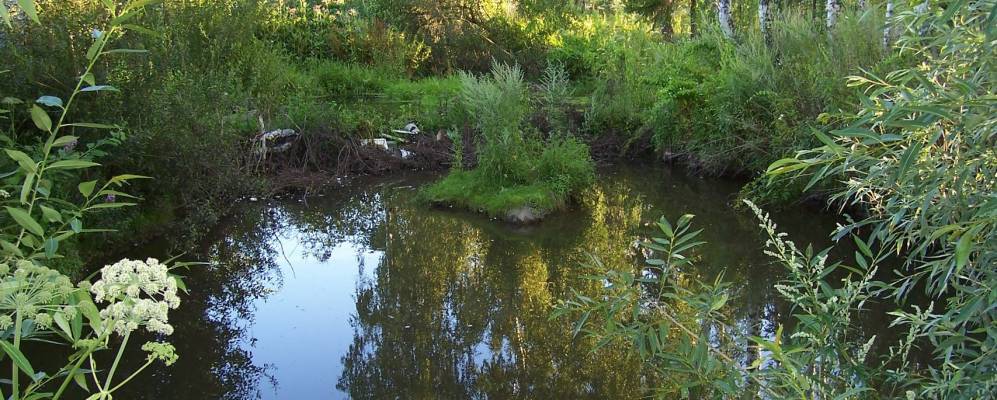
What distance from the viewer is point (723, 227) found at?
784cm

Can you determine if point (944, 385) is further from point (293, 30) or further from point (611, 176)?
point (293, 30)

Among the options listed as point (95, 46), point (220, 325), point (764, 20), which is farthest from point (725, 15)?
point (95, 46)

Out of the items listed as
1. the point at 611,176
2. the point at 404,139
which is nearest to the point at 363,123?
the point at 404,139

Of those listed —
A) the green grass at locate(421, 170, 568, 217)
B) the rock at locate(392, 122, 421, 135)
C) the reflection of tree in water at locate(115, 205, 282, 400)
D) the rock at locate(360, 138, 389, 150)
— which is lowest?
the reflection of tree in water at locate(115, 205, 282, 400)

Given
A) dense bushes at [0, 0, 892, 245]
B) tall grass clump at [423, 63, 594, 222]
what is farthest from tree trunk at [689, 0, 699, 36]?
tall grass clump at [423, 63, 594, 222]

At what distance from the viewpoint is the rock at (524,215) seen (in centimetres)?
815

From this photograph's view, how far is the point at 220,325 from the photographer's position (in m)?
5.53

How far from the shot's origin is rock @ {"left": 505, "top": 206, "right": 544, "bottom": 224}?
8145mm

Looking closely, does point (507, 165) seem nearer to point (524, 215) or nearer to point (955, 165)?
point (524, 215)

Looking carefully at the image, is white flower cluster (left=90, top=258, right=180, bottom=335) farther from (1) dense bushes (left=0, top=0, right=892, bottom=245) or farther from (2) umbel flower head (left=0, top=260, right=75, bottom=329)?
(1) dense bushes (left=0, top=0, right=892, bottom=245)

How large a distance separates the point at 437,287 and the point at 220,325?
1658mm

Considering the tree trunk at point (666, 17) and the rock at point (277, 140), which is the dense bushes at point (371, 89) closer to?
the rock at point (277, 140)

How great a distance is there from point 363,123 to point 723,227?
5622 millimetres

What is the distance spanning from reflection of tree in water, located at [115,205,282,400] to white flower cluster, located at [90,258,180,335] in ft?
10.4
